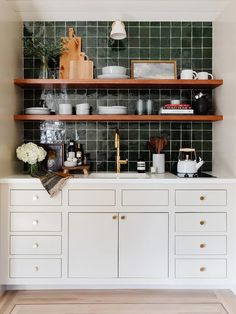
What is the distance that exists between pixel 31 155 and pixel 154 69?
135 cm

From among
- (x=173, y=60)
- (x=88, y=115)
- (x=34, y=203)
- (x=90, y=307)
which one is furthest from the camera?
(x=173, y=60)

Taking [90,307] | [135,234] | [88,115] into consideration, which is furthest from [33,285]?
[88,115]

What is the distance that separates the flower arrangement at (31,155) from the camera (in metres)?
2.99

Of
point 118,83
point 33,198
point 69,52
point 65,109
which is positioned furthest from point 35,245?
point 69,52

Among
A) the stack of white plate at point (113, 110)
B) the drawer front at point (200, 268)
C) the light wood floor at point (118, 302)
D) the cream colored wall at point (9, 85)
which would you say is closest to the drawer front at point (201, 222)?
the drawer front at point (200, 268)

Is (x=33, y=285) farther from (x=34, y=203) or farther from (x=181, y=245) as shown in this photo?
(x=181, y=245)

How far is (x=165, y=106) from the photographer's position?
316 cm

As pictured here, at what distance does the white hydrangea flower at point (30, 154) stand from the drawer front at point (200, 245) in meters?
1.27

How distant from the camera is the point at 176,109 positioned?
10.3ft

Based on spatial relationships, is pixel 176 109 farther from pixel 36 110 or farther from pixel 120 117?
pixel 36 110

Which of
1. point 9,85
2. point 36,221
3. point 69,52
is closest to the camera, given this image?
point 36,221

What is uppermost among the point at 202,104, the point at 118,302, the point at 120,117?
the point at 202,104

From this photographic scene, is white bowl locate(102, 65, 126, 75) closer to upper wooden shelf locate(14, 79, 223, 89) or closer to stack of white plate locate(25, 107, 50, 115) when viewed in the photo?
upper wooden shelf locate(14, 79, 223, 89)

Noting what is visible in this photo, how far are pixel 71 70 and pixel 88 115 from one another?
1.49 ft
